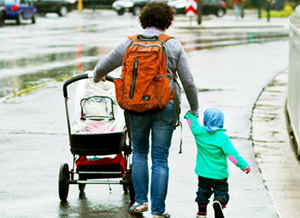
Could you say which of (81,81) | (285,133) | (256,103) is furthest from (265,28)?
(81,81)

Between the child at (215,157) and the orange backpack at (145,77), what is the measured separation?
1.33ft

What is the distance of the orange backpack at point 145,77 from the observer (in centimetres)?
489

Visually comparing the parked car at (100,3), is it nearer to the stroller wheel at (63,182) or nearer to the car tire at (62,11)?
the car tire at (62,11)

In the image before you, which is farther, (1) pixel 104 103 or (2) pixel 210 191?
(1) pixel 104 103

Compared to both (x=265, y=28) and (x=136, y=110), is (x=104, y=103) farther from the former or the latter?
(x=265, y=28)

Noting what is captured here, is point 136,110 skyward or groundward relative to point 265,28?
skyward

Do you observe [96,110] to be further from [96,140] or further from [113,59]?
[113,59]

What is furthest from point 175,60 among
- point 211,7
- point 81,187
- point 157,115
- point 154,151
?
point 211,7

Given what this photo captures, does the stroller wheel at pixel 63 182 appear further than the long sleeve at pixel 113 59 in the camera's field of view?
Yes

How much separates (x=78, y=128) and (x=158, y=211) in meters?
1.07

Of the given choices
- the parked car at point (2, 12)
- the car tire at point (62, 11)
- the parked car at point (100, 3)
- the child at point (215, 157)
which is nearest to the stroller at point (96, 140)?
the child at point (215, 157)

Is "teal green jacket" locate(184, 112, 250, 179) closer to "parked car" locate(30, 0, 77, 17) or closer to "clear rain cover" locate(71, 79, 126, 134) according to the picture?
"clear rain cover" locate(71, 79, 126, 134)

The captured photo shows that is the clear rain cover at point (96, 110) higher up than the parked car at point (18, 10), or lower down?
higher up

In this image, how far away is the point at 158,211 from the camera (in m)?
5.23
